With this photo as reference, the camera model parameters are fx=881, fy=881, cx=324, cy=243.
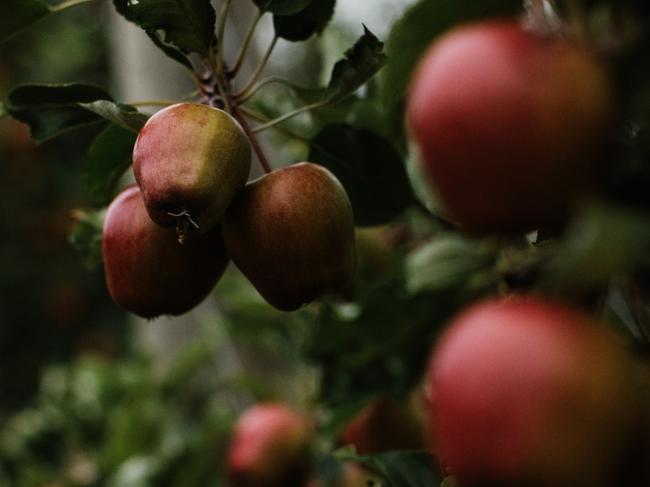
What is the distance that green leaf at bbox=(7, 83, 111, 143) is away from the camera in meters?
0.65

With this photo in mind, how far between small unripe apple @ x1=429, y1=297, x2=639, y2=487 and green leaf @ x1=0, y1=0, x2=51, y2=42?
51 centimetres

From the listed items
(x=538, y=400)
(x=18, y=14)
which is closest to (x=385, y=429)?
(x=18, y=14)

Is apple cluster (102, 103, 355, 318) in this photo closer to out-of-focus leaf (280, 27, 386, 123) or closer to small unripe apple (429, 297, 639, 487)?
out-of-focus leaf (280, 27, 386, 123)

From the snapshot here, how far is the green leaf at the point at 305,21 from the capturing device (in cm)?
68

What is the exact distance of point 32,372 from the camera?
11.9 feet

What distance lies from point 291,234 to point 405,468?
0.22 meters

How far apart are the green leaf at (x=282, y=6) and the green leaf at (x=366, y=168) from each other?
0.10 meters

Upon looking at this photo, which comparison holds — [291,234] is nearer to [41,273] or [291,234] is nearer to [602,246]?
[602,246]

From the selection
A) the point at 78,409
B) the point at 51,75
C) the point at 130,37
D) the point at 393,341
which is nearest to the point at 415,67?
the point at 393,341

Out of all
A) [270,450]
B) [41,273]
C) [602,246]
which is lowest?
[41,273]

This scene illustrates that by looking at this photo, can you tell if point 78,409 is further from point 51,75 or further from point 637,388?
point 51,75

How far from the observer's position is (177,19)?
614 millimetres

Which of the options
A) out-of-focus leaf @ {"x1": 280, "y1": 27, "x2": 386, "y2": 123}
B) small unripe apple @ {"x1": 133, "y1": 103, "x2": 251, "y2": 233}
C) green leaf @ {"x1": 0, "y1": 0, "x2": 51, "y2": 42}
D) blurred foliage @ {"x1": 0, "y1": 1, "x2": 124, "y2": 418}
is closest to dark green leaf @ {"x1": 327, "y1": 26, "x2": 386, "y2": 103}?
out-of-focus leaf @ {"x1": 280, "y1": 27, "x2": 386, "y2": 123}

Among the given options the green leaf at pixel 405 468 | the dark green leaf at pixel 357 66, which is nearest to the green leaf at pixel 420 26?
the dark green leaf at pixel 357 66
